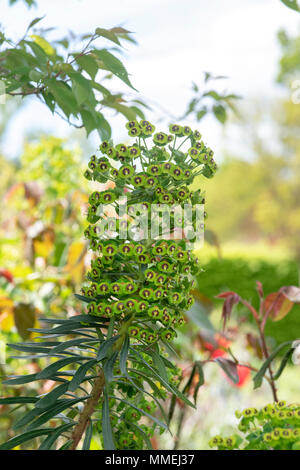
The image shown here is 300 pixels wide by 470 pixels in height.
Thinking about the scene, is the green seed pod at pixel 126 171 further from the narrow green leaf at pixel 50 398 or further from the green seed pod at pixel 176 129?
the narrow green leaf at pixel 50 398

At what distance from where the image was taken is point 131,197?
2.87ft

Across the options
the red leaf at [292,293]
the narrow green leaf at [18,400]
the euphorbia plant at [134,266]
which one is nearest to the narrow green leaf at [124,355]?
the euphorbia plant at [134,266]

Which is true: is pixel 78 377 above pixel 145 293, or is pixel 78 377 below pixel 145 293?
below

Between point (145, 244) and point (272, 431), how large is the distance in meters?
0.41

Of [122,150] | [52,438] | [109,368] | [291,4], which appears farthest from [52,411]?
[291,4]

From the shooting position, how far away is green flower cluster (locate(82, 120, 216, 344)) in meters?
0.82

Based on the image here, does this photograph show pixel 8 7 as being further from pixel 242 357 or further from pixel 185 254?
pixel 242 357

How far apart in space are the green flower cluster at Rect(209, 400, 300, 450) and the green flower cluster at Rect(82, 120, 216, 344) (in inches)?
8.8

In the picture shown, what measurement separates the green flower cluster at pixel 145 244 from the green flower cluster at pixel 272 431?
22cm

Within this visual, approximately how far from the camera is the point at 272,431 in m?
0.84

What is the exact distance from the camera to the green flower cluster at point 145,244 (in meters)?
0.82

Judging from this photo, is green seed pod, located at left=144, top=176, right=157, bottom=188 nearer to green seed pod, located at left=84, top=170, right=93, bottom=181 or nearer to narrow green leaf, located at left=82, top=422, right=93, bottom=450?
green seed pod, located at left=84, top=170, right=93, bottom=181

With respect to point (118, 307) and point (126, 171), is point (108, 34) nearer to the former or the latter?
point (126, 171)

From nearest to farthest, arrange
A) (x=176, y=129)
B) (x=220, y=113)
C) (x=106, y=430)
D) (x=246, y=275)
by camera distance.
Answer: (x=106, y=430), (x=176, y=129), (x=220, y=113), (x=246, y=275)
